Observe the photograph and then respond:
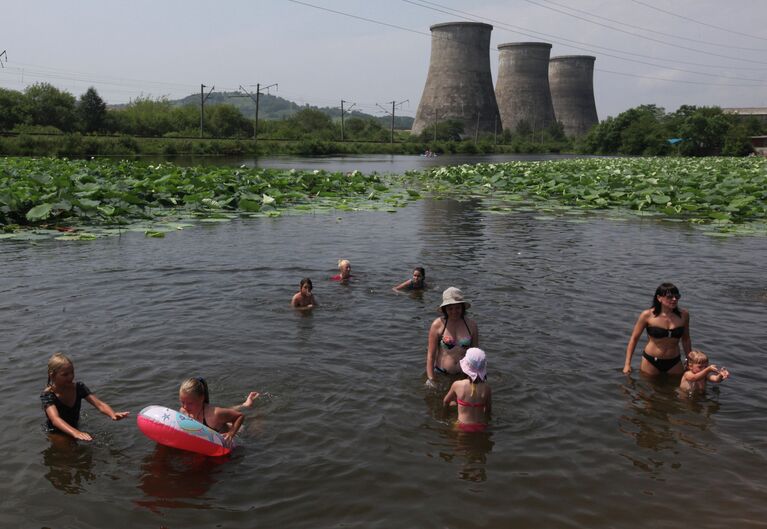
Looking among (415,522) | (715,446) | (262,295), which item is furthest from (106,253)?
(715,446)

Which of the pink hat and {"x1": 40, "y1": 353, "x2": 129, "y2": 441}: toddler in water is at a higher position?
the pink hat

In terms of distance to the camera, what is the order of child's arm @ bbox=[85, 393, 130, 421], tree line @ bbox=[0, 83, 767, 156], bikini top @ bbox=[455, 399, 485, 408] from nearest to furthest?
child's arm @ bbox=[85, 393, 130, 421] → bikini top @ bbox=[455, 399, 485, 408] → tree line @ bbox=[0, 83, 767, 156]

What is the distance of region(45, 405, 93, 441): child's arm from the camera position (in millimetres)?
5195

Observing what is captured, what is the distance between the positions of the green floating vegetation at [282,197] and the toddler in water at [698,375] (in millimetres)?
11643

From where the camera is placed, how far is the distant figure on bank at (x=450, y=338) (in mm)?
6667

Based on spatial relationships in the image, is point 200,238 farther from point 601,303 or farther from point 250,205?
point 601,303

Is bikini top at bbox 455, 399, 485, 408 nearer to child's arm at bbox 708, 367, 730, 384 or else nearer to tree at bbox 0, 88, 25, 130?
child's arm at bbox 708, 367, 730, 384

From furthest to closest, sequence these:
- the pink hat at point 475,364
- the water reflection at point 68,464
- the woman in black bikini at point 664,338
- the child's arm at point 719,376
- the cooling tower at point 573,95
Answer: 1. the cooling tower at point 573,95
2. the woman in black bikini at point 664,338
3. the child's arm at point 719,376
4. the pink hat at point 475,364
5. the water reflection at point 68,464

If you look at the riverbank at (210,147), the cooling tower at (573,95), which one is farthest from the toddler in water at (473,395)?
the cooling tower at (573,95)

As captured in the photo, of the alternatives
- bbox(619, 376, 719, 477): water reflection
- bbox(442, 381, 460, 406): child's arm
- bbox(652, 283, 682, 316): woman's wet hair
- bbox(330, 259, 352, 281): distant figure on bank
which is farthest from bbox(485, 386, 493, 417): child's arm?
bbox(330, 259, 352, 281): distant figure on bank

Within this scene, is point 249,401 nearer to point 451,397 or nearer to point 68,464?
point 68,464

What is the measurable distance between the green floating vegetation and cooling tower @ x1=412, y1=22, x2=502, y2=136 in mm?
50556

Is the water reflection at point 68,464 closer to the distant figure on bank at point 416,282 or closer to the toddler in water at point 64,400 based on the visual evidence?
the toddler in water at point 64,400

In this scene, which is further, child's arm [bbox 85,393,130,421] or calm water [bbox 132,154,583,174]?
calm water [bbox 132,154,583,174]
